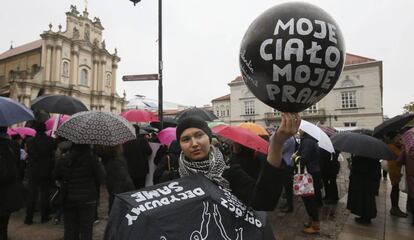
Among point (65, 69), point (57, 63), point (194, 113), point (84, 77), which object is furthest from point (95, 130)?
point (84, 77)

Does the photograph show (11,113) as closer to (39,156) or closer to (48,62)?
(39,156)

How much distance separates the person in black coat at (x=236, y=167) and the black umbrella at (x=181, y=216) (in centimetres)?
14

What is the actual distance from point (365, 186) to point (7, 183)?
6092mm

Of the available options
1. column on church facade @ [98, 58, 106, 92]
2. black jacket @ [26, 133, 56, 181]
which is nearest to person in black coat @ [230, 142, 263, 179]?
black jacket @ [26, 133, 56, 181]

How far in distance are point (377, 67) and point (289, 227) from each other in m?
34.7

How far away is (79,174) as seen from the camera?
3.47m

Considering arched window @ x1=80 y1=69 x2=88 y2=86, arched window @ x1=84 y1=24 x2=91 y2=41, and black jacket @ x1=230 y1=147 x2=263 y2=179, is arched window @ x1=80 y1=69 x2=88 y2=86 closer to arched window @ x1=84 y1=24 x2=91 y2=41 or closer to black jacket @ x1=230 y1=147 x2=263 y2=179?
arched window @ x1=84 y1=24 x2=91 y2=41

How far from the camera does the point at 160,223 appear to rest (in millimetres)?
1170

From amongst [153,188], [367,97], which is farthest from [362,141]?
[367,97]

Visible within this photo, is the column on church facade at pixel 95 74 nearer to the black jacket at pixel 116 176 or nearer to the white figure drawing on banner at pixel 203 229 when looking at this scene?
the black jacket at pixel 116 176

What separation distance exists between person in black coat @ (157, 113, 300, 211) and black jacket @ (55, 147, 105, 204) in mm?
2171

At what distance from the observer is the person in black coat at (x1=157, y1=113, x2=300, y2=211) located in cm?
141

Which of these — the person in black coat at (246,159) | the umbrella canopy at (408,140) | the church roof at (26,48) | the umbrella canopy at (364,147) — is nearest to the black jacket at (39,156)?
the person in black coat at (246,159)

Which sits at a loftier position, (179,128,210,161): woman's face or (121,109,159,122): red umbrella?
(121,109,159,122): red umbrella
